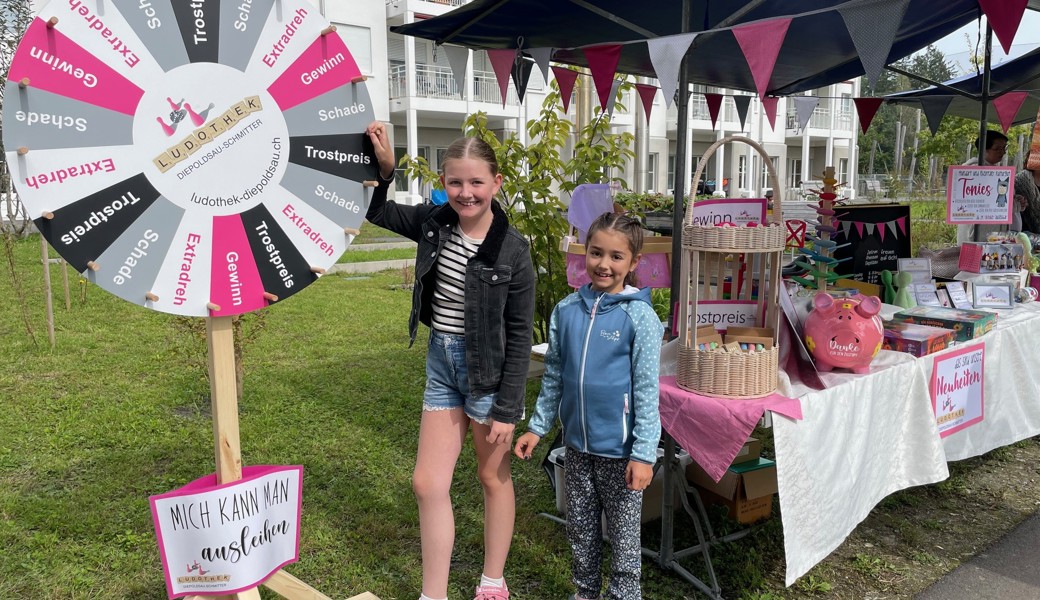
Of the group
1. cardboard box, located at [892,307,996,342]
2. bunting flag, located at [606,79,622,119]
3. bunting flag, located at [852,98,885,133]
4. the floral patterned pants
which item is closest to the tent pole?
bunting flag, located at [852,98,885,133]

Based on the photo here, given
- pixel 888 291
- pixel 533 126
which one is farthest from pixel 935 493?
pixel 533 126

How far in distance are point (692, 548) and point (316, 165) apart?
2.05m

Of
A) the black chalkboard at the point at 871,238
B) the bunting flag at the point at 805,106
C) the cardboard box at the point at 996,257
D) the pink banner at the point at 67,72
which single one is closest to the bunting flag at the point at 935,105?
the bunting flag at the point at 805,106

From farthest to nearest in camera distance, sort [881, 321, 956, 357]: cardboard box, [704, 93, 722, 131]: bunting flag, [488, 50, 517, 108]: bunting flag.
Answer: [704, 93, 722, 131]: bunting flag, [488, 50, 517, 108]: bunting flag, [881, 321, 956, 357]: cardboard box

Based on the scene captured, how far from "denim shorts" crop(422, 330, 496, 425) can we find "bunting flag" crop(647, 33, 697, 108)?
1267 millimetres

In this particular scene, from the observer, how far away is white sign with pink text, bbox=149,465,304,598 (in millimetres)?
1956

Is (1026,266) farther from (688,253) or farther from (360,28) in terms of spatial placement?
(360,28)

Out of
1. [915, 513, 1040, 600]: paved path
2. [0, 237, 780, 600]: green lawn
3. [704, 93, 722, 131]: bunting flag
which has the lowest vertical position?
[915, 513, 1040, 600]: paved path

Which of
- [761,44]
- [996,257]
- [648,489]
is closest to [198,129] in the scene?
[761,44]

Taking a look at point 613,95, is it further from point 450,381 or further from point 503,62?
point 450,381

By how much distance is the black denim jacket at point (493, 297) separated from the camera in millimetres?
2262

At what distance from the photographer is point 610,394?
228 cm

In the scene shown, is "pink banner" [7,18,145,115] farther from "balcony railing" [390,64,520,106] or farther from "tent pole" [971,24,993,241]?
"balcony railing" [390,64,520,106]

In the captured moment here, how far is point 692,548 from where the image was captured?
116 inches
